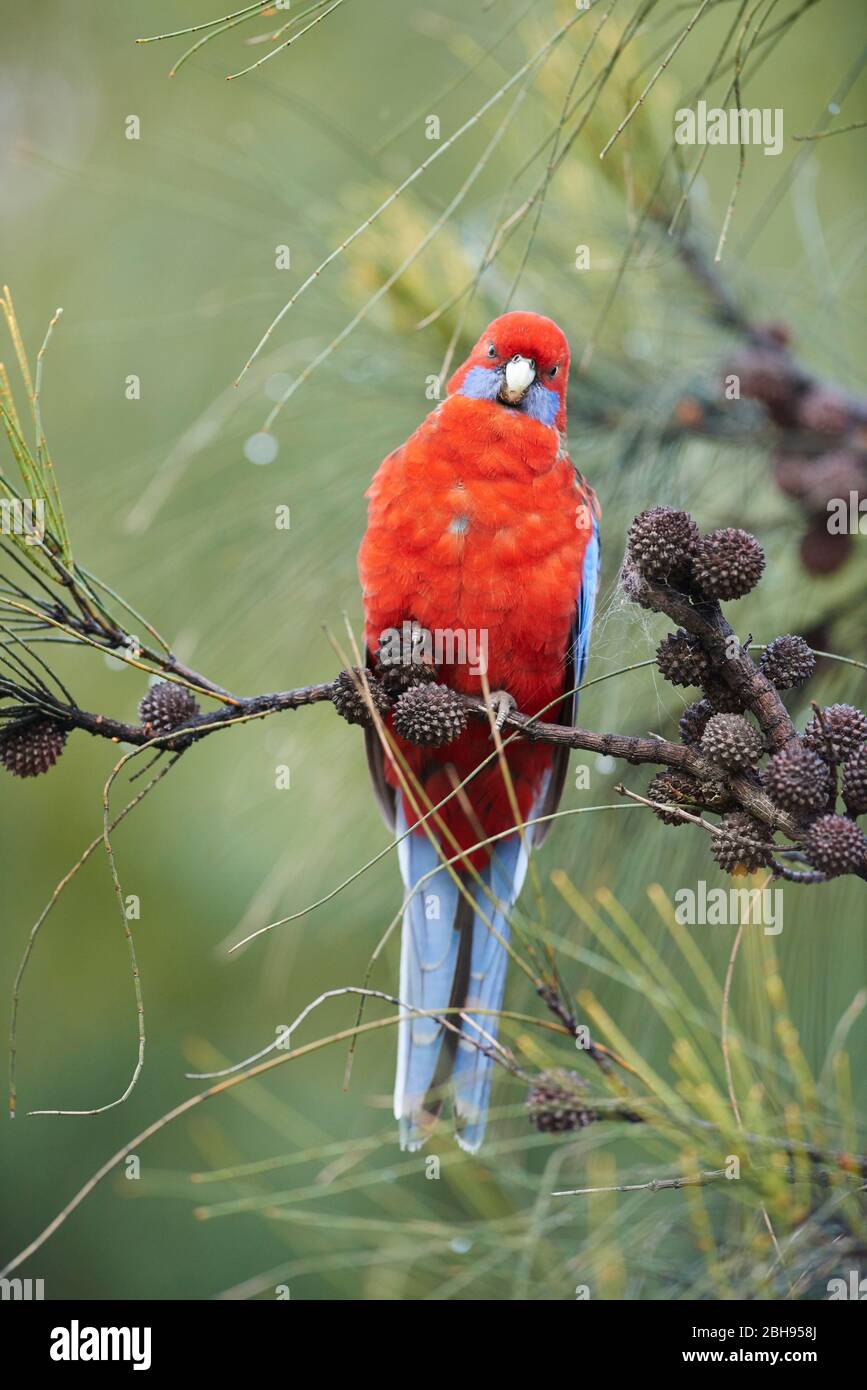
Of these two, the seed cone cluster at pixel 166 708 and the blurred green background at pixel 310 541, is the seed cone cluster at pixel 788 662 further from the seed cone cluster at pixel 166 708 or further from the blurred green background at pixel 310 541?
the seed cone cluster at pixel 166 708

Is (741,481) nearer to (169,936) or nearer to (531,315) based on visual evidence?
(531,315)

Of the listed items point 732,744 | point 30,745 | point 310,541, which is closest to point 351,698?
point 30,745

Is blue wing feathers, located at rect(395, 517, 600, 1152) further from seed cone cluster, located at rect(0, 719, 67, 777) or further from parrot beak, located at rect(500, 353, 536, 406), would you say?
seed cone cluster, located at rect(0, 719, 67, 777)

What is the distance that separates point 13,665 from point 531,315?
1.08 meters

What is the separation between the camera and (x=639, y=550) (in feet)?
3.61

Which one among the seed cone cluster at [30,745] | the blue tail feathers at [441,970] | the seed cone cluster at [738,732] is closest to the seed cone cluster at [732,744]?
the seed cone cluster at [738,732]

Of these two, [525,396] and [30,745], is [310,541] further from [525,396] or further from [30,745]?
[30,745]

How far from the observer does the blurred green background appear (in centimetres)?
179

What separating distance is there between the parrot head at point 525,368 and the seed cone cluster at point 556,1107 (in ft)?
3.91

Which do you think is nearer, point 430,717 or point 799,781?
point 799,781

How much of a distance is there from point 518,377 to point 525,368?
2 cm

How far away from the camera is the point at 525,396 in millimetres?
1989

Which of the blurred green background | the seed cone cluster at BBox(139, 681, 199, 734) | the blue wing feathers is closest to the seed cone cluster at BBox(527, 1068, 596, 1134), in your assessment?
the blurred green background

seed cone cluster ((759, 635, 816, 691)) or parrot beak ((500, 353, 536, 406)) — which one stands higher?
parrot beak ((500, 353, 536, 406))
